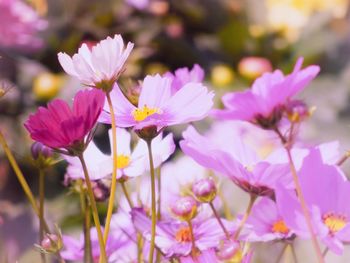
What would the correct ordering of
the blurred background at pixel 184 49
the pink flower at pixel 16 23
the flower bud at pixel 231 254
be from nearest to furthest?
the flower bud at pixel 231 254, the pink flower at pixel 16 23, the blurred background at pixel 184 49

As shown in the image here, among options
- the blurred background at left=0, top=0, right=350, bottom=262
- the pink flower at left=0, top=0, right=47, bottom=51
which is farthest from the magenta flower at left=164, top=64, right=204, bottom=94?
the blurred background at left=0, top=0, right=350, bottom=262

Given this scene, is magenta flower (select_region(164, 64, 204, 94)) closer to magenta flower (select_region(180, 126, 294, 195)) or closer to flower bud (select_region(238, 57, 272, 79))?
magenta flower (select_region(180, 126, 294, 195))

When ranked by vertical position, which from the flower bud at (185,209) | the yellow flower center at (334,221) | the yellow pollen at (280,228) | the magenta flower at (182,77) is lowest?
the yellow flower center at (334,221)

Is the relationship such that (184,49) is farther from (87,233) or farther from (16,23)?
(87,233)

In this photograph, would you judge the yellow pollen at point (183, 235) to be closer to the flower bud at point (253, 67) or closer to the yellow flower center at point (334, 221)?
the yellow flower center at point (334, 221)

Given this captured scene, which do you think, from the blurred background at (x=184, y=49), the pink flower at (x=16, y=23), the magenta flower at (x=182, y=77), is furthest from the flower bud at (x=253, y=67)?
the magenta flower at (x=182, y=77)

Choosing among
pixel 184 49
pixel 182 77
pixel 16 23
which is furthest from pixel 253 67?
pixel 182 77
